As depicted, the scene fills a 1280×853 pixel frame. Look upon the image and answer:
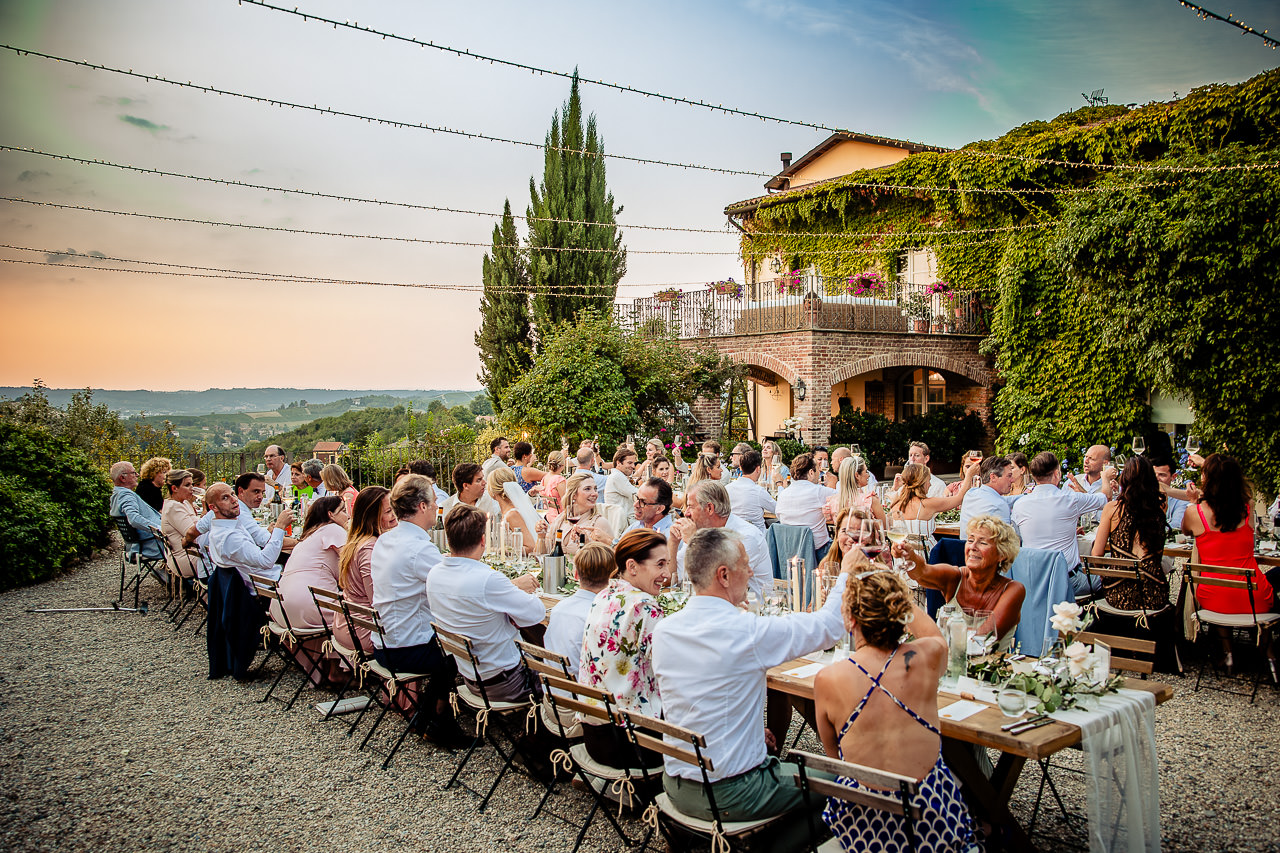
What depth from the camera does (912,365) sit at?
1867cm

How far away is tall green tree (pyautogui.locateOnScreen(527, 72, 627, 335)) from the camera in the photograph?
23062mm

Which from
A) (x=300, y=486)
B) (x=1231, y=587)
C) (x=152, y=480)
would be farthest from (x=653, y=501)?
(x=152, y=480)

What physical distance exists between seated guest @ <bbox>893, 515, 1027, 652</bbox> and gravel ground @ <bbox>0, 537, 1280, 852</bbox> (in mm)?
922

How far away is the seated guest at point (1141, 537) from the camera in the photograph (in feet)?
18.6

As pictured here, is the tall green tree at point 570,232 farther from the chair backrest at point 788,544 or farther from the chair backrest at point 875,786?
the chair backrest at point 875,786

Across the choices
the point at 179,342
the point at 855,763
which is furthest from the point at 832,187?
the point at 855,763

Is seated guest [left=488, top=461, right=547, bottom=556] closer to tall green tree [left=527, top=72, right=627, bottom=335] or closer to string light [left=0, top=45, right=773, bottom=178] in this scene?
string light [left=0, top=45, right=773, bottom=178]

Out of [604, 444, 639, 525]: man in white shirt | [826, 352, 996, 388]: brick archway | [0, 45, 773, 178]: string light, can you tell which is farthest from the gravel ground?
[826, 352, 996, 388]: brick archway

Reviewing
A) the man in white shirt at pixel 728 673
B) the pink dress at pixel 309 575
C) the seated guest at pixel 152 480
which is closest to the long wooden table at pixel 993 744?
the man in white shirt at pixel 728 673

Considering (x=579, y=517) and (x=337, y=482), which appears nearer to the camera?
(x=579, y=517)

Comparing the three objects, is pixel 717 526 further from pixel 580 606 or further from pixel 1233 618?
pixel 1233 618

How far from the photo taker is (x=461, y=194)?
1598cm

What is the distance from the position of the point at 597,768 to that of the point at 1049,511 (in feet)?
15.0

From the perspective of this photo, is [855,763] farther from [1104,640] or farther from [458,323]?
[458,323]
